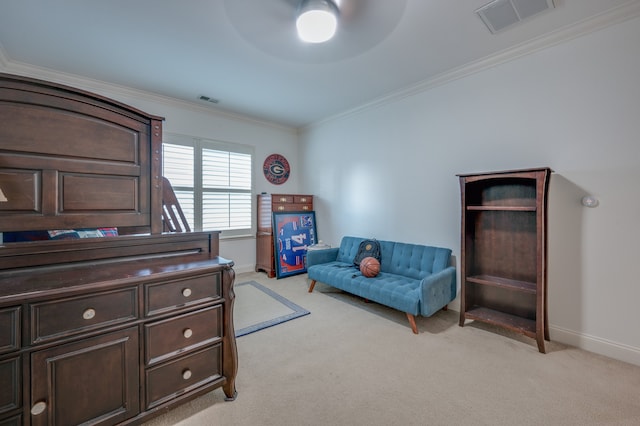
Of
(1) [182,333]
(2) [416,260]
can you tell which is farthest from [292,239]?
(1) [182,333]

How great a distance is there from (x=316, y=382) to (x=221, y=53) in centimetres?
321

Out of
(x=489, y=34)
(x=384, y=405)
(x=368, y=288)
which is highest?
(x=489, y=34)

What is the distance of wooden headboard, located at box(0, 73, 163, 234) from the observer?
52.9 inches

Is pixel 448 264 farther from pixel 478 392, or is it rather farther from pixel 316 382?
pixel 316 382

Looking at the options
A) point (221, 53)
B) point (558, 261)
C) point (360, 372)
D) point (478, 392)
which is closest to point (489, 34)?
point (558, 261)

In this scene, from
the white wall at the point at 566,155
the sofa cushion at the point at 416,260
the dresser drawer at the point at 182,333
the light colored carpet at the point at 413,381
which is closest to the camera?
the dresser drawer at the point at 182,333

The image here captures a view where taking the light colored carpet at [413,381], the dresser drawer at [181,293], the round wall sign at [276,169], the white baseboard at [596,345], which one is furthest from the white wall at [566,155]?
the dresser drawer at [181,293]

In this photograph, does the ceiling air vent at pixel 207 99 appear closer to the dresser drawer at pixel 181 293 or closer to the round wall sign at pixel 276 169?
the round wall sign at pixel 276 169

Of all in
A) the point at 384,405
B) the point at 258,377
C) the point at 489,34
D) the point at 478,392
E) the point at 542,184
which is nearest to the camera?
the point at 384,405

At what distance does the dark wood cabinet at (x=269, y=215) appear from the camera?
182 inches

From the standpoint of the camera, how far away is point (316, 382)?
6.30ft

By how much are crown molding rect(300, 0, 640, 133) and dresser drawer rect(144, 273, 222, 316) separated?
3324mm

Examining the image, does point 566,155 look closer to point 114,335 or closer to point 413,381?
point 413,381

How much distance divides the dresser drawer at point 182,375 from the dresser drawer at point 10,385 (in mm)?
487
